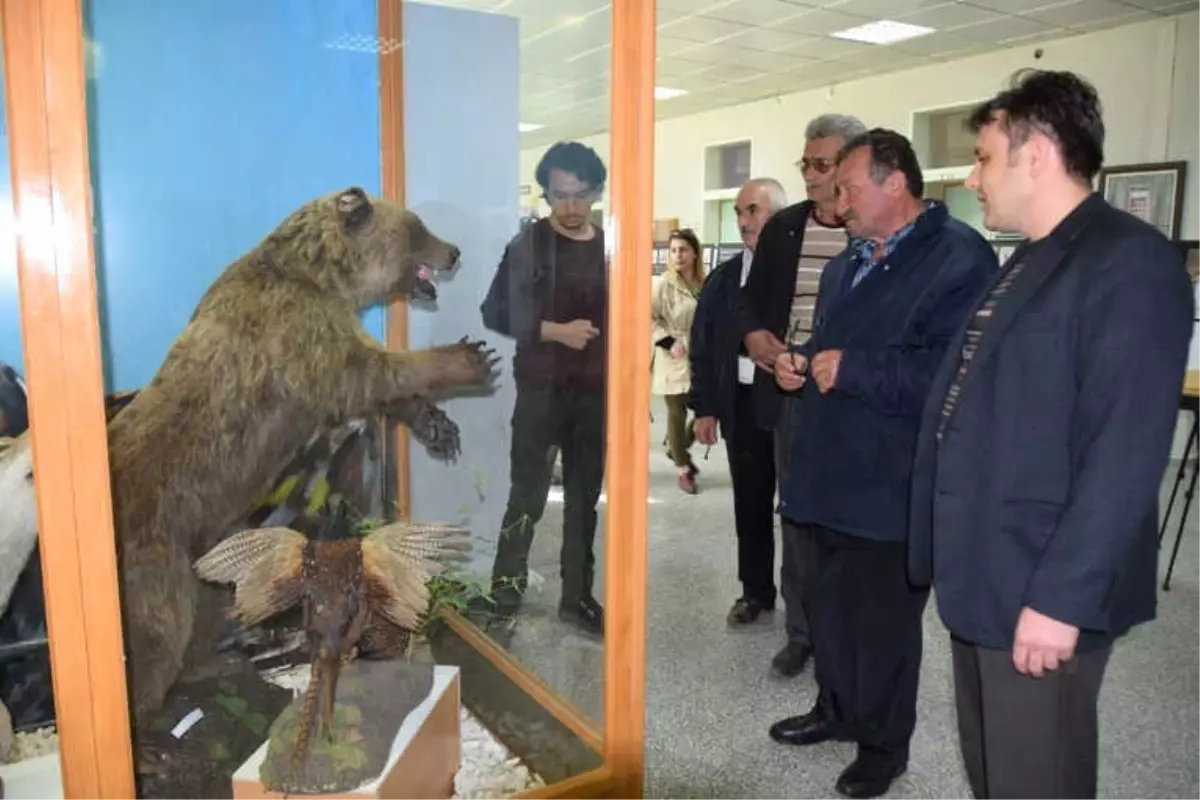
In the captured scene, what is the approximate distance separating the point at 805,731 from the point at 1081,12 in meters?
6.18

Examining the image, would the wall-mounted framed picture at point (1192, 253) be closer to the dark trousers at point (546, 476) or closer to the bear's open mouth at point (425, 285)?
the dark trousers at point (546, 476)

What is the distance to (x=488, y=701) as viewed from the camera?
1671 millimetres

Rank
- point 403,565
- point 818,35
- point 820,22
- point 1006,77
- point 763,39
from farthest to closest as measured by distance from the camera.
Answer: point 763,39, point 818,35, point 820,22, point 1006,77, point 403,565

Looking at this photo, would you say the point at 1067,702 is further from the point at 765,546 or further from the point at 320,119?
the point at 765,546

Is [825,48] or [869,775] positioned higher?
[825,48]

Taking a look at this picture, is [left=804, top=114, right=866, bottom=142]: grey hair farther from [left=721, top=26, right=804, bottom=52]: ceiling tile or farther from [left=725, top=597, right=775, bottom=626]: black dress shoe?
[left=721, top=26, right=804, bottom=52]: ceiling tile

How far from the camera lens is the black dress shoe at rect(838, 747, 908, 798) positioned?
203 cm

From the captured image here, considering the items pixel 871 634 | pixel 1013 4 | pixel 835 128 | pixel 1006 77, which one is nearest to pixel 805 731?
pixel 871 634

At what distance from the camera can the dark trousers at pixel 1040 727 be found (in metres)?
1.34

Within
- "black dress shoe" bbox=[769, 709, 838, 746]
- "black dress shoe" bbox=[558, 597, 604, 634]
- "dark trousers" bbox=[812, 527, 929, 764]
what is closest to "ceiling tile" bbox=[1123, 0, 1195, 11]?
"dark trousers" bbox=[812, 527, 929, 764]

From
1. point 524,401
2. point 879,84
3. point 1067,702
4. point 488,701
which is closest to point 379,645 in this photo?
point 488,701

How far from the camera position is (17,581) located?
1.34m

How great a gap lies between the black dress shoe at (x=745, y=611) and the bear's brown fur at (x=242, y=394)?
200 cm

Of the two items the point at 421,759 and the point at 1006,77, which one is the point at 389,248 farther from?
the point at 1006,77
